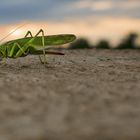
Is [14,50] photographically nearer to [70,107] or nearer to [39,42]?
[39,42]

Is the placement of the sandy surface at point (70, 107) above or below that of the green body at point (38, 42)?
below

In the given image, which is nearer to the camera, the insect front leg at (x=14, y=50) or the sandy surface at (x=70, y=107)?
the sandy surface at (x=70, y=107)

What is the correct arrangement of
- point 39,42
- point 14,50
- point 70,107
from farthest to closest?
point 14,50 → point 39,42 → point 70,107

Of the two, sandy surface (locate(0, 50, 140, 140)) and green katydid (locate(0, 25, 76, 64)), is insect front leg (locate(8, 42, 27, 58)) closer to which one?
green katydid (locate(0, 25, 76, 64))

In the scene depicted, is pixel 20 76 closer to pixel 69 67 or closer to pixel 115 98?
pixel 69 67

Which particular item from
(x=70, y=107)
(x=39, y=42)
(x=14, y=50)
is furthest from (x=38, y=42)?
(x=70, y=107)

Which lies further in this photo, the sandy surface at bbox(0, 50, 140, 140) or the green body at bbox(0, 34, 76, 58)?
the green body at bbox(0, 34, 76, 58)

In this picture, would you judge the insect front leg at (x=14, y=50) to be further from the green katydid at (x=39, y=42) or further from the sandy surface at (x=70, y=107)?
the sandy surface at (x=70, y=107)

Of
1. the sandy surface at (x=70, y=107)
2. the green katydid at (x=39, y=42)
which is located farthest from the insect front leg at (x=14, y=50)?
the sandy surface at (x=70, y=107)

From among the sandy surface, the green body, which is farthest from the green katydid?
the sandy surface
